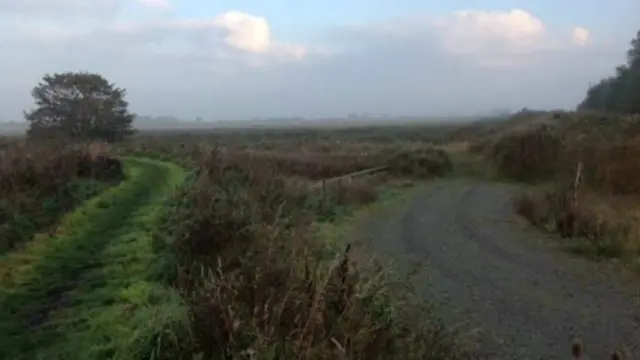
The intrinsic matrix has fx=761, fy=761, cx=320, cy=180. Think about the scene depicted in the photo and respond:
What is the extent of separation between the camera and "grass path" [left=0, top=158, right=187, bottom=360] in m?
7.78

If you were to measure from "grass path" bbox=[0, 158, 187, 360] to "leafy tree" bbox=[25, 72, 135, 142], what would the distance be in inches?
2084

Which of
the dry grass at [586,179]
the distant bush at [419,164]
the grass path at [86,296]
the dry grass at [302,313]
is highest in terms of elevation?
the dry grass at [302,313]

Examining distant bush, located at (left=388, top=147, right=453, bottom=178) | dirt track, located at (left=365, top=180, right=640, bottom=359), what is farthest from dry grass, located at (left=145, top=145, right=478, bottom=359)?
distant bush, located at (left=388, top=147, right=453, bottom=178)

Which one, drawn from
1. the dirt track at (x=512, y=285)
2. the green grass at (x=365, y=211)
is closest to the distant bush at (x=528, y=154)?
the green grass at (x=365, y=211)

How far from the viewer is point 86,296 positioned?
10.3 metres

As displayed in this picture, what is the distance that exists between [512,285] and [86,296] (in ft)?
25.6

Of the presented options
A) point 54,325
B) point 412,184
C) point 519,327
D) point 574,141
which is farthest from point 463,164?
point 54,325

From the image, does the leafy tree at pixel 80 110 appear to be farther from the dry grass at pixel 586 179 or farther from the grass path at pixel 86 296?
the grass path at pixel 86 296

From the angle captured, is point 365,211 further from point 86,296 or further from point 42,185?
point 86,296

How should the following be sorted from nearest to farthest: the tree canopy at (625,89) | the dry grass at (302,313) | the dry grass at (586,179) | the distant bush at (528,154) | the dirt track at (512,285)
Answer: the dry grass at (302,313) < the dirt track at (512,285) < the dry grass at (586,179) < the distant bush at (528,154) < the tree canopy at (625,89)

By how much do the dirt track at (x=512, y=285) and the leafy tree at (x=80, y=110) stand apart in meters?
49.2

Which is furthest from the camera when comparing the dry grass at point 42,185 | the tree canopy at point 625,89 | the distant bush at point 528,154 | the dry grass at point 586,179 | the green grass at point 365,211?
the tree canopy at point 625,89

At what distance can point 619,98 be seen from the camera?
7038cm

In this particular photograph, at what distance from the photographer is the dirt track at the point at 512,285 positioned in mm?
10398
